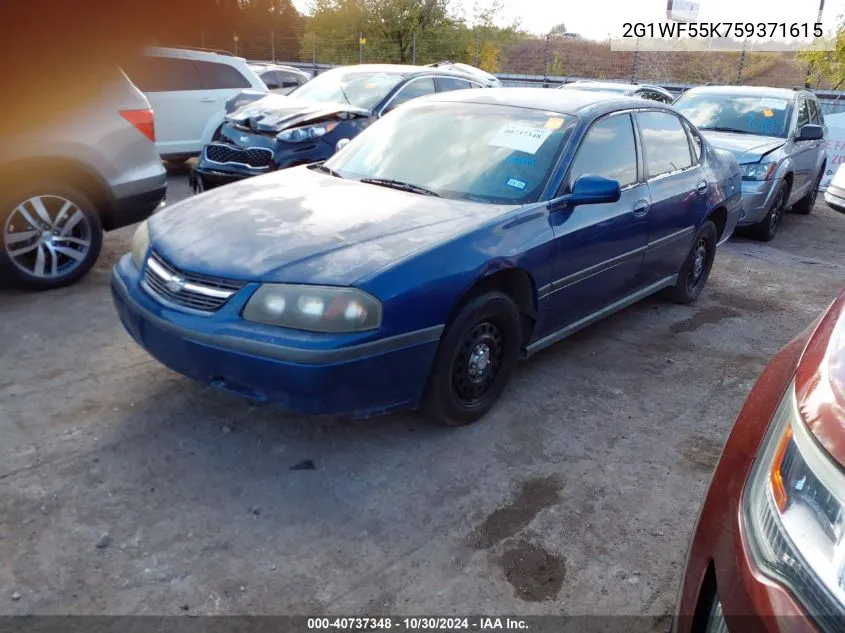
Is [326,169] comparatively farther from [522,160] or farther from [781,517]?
[781,517]

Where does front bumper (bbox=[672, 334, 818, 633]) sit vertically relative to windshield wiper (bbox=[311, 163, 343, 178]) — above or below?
below

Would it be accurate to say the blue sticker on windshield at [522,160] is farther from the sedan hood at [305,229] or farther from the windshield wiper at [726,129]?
the windshield wiper at [726,129]

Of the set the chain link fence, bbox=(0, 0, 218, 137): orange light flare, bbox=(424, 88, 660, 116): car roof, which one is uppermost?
the chain link fence

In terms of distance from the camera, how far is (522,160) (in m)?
3.95

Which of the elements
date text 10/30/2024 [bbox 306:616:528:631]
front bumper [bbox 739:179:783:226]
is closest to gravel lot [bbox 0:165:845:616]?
date text 10/30/2024 [bbox 306:616:528:631]

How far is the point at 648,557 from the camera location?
2.80 metres

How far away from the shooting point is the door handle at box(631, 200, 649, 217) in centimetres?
442

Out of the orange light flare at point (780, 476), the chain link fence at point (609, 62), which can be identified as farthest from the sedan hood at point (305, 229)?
the chain link fence at point (609, 62)

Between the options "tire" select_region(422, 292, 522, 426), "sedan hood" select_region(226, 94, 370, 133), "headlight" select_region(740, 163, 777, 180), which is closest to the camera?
"tire" select_region(422, 292, 522, 426)

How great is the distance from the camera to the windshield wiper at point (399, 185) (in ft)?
12.8

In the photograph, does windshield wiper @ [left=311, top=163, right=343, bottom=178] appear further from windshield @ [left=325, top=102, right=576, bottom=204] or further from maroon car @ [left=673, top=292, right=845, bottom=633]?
maroon car @ [left=673, top=292, right=845, bottom=633]

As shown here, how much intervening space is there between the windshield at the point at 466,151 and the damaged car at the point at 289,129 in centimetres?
275

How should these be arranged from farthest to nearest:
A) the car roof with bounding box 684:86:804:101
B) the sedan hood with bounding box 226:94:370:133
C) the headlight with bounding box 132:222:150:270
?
the car roof with bounding box 684:86:804:101
the sedan hood with bounding box 226:94:370:133
the headlight with bounding box 132:222:150:270

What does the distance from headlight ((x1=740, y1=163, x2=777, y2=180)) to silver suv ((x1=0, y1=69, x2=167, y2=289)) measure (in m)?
6.12
